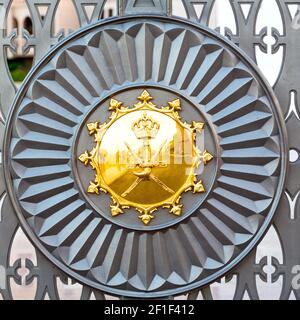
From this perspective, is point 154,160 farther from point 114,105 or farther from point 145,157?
point 114,105

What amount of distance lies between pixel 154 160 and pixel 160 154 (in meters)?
0.03

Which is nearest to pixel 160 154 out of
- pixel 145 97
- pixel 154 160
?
pixel 154 160

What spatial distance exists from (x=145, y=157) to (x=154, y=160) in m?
0.03

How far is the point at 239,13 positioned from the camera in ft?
7.18

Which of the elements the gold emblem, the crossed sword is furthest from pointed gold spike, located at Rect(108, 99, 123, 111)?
the crossed sword

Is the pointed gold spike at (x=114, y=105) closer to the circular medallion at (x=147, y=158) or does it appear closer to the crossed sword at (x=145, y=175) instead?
the circular medallion at (x=147, y=158)

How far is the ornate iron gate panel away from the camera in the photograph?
2.15 metres

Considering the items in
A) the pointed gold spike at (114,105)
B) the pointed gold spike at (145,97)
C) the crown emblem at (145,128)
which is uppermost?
the pointed gold spike at (145,97)

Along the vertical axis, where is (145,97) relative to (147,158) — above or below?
above

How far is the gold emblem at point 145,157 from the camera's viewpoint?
Result: 7.04 ft

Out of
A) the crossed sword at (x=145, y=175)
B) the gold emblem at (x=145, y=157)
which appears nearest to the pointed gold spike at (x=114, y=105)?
the gold emblem at (x=145, y=157)

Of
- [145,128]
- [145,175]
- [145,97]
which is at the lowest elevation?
[145,175]

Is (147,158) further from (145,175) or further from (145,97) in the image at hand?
(145,97)

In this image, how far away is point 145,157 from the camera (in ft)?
7.04
